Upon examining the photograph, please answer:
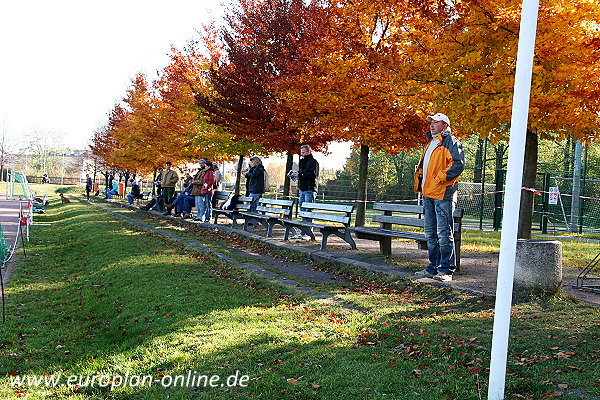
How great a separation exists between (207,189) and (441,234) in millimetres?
10575

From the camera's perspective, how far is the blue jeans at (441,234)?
322 inches

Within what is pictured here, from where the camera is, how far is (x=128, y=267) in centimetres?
1102

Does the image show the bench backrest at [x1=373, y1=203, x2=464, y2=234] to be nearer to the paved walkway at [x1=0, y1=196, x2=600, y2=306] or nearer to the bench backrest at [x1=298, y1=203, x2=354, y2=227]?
the bench backrest at [x1=298, y1=203, x2=354, y2=227]

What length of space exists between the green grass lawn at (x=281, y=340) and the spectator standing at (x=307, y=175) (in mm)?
4533

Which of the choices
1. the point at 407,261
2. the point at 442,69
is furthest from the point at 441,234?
the point at 442,69

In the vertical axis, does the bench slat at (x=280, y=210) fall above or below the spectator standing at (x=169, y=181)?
below

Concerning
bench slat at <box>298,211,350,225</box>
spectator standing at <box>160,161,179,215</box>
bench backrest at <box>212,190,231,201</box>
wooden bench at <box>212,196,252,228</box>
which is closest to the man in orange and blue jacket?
bench slat at <box>298,211,350,225</box>

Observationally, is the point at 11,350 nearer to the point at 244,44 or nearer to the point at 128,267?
the point at 128,267

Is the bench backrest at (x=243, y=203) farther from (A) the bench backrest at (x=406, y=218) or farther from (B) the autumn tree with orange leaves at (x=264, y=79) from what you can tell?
(A) the bench backrest at (x=406, y=218)

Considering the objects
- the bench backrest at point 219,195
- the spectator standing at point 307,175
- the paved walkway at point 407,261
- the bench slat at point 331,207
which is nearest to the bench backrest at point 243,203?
the paved walkway at point 407,261

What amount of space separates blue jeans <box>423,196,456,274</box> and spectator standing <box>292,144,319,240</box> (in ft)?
18.0

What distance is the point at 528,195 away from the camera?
11.6m

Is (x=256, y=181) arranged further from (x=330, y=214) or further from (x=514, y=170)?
(x=514, y=170)

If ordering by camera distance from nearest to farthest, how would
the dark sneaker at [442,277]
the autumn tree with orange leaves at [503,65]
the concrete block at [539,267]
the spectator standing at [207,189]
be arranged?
the concrete block at [539,267], the dark sneaker at [442,277], the autumn tree with orange leaves at [503,65], the spectator standing at [207,189]
